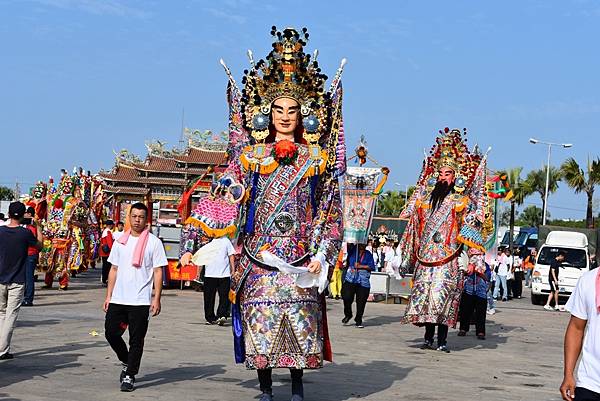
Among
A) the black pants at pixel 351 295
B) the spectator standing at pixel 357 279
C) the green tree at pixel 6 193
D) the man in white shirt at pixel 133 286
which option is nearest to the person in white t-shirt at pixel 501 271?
the spectator standing at pixel 357 279

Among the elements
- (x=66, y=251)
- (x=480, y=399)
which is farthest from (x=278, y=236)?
(x=66, y=251)

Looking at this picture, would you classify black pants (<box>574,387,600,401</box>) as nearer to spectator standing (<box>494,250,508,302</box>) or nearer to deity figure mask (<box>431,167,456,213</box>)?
deity figure mask (<box>431,167,456,213</box>)

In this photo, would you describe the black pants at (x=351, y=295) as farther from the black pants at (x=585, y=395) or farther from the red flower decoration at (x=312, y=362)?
the black pants at (x=585, y=395)

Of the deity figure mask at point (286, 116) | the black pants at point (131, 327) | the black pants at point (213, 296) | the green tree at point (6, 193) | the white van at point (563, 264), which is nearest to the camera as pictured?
the deity figure mask at point (286, 116)

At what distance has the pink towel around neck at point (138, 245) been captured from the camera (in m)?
9.02

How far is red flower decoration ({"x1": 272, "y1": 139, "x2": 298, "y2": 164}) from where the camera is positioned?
27.9 ft

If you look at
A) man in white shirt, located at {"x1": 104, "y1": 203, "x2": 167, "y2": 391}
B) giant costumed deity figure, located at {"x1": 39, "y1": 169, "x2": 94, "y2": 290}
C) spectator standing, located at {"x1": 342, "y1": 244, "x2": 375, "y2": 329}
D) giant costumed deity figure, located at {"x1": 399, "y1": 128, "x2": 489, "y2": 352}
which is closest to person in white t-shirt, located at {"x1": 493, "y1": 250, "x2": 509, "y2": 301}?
giant costumed deity figure, located at {"x1": 39, "y1": 169, "x2": 94, "y2": 290}

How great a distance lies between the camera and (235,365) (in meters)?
10.9

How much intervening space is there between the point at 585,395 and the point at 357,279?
12.5 metres

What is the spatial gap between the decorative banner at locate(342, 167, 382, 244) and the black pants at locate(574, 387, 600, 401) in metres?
16.5

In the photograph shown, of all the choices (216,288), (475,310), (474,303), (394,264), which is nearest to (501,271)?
(475,310)

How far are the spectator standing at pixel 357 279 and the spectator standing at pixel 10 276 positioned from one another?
782 cm

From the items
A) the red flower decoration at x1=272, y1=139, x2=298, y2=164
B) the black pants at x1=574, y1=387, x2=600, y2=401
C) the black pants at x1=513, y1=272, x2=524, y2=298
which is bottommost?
the black pants at x1=574, y1=387, x2=600, y2=401

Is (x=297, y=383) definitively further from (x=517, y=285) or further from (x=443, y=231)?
(x=517, y=285)
